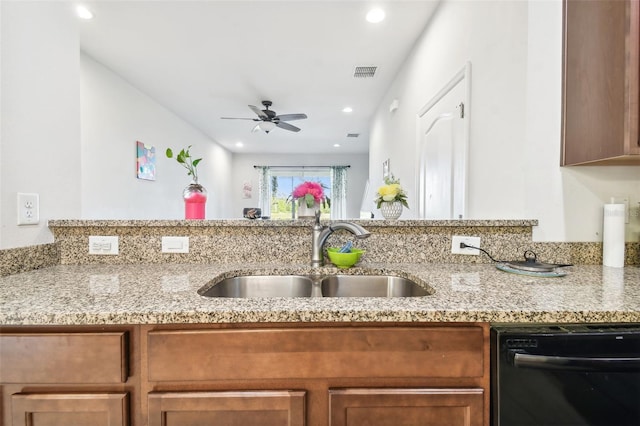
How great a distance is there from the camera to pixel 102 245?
1325 millimetres

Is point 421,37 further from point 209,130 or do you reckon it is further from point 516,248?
point 209,130

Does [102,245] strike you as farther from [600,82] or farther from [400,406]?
[600,82]

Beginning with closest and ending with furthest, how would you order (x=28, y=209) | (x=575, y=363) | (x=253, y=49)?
(x=575, y=363)
(x=28, y=209)
(x=253, y=49)

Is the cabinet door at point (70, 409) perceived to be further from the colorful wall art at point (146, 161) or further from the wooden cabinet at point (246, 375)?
the colorful wall art at point (146, 161)

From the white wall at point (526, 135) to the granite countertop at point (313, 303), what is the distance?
348 millimetres

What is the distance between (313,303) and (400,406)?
12.7 inches

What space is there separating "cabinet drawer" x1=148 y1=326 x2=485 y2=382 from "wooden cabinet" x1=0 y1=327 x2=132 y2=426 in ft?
0.62

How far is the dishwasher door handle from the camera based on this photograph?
698 millimetres

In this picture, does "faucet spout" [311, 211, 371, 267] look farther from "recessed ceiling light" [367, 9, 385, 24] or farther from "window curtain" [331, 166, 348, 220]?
"window curtain" [331, 166, 348, 220]

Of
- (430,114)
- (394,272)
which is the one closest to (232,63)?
(430,114)

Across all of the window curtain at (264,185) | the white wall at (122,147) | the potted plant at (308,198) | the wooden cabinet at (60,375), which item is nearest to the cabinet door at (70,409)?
the wooden cabinet at (60,375)

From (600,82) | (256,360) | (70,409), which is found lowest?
(70,409)

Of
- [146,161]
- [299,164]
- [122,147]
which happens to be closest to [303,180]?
[299,164]

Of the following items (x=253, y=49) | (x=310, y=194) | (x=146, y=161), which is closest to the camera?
(x=310, y=194)
